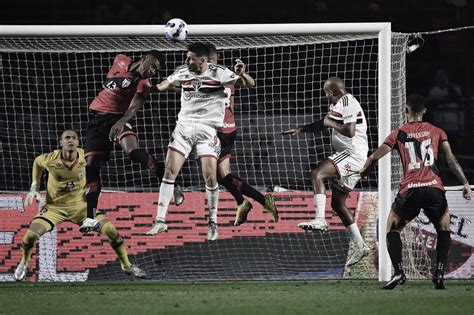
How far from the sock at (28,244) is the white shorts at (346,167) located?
3047mm

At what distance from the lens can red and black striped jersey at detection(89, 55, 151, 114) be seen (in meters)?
13.2

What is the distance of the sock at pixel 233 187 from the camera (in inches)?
528

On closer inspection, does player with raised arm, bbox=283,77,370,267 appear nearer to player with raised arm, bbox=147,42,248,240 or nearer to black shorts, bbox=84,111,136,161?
player with raised arm, bbox=147,42,248,240

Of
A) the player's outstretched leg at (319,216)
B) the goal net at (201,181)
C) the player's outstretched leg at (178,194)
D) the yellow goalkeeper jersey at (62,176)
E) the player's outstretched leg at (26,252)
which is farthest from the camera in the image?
the goal net at (201,181)

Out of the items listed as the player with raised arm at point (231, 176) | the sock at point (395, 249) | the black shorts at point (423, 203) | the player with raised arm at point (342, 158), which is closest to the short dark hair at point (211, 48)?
the player with raised arm at point (231, 176)

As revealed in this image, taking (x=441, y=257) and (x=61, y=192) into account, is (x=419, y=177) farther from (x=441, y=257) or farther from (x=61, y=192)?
(x=61, y=192)

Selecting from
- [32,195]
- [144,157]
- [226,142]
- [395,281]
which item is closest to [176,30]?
[226,142]

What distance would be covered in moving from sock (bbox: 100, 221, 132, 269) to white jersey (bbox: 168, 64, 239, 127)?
1347 millimetres

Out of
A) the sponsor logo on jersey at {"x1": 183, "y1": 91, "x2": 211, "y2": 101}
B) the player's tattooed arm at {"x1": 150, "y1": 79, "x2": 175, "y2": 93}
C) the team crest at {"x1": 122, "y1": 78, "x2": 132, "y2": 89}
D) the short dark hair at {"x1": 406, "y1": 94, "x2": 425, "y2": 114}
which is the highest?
the team crest at {"x1": 122, "y1": 78, "x2": 132, "y2": 89}

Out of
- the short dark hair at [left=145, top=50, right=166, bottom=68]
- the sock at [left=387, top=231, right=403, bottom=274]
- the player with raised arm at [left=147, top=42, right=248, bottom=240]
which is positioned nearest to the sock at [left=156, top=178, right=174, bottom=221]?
the player with raised arm at [left=147, top=42, right=248, bottom=240]

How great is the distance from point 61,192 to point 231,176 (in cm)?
172

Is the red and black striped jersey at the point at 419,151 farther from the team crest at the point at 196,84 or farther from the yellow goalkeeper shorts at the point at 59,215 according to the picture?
the yellow goalkeeper shorts at the point at 59,215

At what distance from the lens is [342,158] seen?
43.5ft

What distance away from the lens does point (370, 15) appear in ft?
59.3
